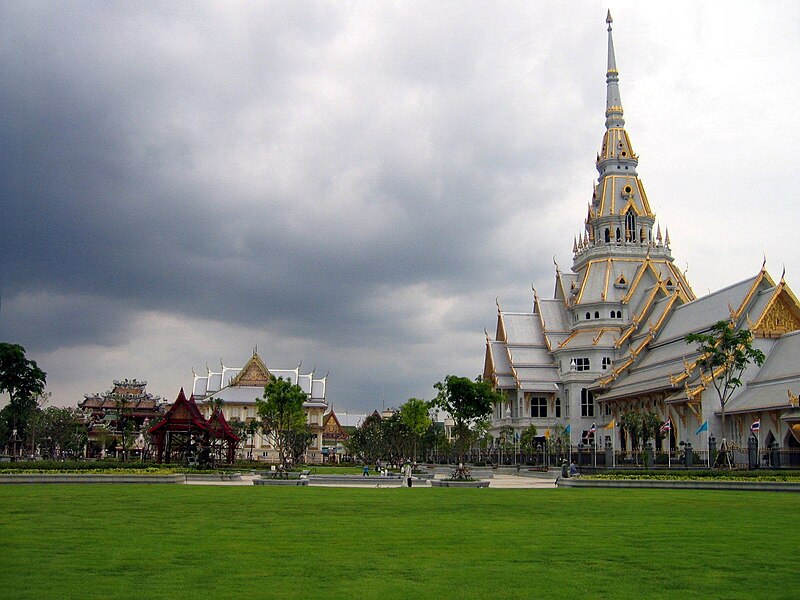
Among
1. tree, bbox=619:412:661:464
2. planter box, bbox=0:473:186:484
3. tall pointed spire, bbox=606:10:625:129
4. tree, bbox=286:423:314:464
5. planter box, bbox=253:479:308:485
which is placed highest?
tall pointed spire, bbox=606:10:625:129

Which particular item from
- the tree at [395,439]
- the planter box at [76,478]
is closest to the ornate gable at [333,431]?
the tree at [395,439]

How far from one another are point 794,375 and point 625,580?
47.1 meters

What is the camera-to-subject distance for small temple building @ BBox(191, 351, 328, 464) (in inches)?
4272

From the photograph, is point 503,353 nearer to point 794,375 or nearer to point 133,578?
point 794,375

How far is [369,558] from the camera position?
1288 cm

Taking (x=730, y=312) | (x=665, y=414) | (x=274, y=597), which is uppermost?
(x=730, y=312)

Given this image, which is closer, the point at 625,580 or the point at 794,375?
the point at 625,580

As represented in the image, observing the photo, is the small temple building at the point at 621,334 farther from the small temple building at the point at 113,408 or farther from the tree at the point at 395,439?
the small temple building at the point at 113,408

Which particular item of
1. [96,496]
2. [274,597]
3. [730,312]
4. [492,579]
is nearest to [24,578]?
[274,597]

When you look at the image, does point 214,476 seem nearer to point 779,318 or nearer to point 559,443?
point 559,443

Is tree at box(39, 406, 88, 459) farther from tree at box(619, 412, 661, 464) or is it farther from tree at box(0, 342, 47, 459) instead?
tree at box(619, 412, 661, 464)

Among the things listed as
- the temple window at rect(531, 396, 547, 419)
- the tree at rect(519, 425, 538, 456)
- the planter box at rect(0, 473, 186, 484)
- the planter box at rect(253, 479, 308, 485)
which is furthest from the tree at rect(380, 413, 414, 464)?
the planter box at rect(0, 473, 186, 484)

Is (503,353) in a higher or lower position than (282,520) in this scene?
higher

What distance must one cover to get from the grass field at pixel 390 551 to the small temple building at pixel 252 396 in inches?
3364
